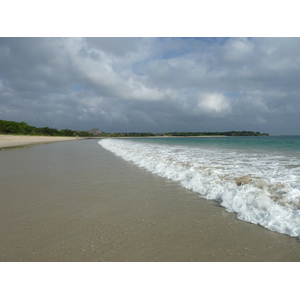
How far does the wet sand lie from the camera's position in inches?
114

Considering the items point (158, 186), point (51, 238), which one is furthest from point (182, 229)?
point (158, 186)

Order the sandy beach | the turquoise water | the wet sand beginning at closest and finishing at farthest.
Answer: the wet sand → the turquoise water → the sandy beach

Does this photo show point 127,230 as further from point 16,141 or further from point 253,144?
point 16,141

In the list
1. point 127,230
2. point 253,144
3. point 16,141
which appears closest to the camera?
point 127,230

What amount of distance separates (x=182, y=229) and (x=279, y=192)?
3.18m

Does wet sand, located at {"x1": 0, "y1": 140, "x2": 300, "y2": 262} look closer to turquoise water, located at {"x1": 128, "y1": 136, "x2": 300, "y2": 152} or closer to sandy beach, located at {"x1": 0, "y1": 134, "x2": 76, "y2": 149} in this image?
turquoise water, located at {"x1": 128, "y1": 136, "x2": 300, "y2": 152}

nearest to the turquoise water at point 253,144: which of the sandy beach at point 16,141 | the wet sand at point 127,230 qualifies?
the wet sand at point 127,230

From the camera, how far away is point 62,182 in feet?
24.1

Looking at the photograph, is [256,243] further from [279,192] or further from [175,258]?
[279,192]

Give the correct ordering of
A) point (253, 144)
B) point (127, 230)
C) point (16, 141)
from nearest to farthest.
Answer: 1. point (127, 230)
2. point (253, 144)
3. point (16, 141)

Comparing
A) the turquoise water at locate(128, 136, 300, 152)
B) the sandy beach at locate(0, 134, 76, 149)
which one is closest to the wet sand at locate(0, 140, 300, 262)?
the turquoise water at locate(128, 136, 300, 152)

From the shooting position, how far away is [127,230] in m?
3.62

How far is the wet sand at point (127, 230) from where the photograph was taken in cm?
291

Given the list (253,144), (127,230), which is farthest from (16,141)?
(127,230)
